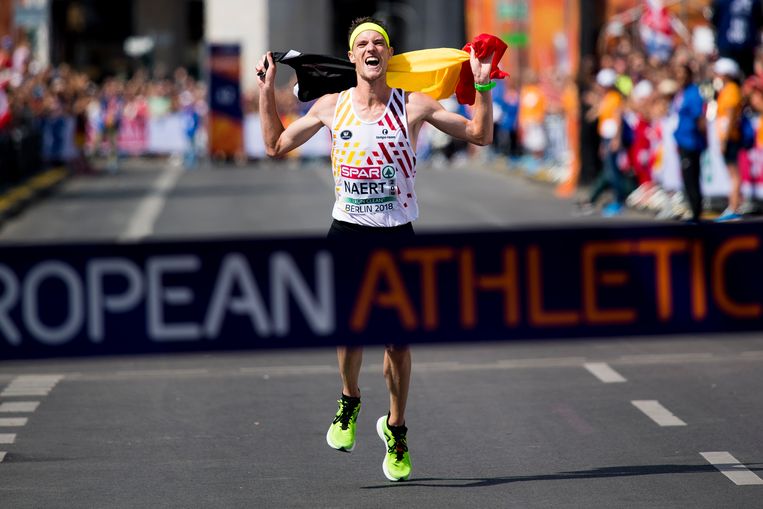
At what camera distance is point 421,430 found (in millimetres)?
9820

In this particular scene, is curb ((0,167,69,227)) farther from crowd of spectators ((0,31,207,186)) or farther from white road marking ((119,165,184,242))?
white road marking ((119,165,184,242))

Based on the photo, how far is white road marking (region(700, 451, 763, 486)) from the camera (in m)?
8.27

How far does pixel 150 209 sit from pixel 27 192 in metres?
3.25

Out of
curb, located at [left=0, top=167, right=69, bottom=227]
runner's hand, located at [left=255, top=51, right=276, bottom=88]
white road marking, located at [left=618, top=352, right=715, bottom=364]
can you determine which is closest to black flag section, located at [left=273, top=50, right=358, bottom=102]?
runner's hand, located at [left=255, top=51, right=276, bottom=88]

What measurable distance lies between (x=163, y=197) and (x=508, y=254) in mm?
25452

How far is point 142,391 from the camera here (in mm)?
11477

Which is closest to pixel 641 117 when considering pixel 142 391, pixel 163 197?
pixel 163 197

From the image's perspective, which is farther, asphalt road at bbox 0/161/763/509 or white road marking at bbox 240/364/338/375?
white road marking at bbox 240/364/338/375

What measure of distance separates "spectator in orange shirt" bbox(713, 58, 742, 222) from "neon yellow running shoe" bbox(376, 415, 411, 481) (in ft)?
45.1

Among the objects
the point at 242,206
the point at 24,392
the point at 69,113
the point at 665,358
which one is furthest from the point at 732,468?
the point at 69,113

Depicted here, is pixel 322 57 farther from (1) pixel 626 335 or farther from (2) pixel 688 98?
(2) pixel 688 98

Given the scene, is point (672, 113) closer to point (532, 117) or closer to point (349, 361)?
point (349, 361)

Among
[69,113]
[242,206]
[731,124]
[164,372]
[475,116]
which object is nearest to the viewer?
[475,116]

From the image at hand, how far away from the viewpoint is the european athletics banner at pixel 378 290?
6.41 m
